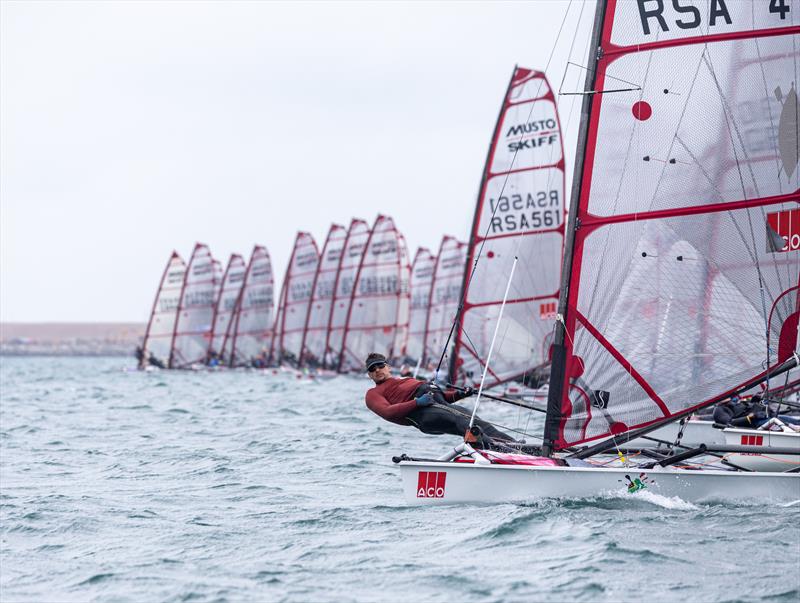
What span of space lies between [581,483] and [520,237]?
60.8 ft

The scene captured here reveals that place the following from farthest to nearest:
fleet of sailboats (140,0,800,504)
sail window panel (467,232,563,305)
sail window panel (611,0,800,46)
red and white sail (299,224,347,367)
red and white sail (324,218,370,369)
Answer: red and white sail (299,224,347,367) → red and white sail (324,218,370,369) → sail window panel (467,232,563,305) → sail window panel (611,0,800,46) → fleet of sailboats (140,0,800,504)

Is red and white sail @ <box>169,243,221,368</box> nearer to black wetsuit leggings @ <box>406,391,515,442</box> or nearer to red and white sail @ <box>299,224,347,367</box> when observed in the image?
red and white sail @ <box>299,224,347,367</box>

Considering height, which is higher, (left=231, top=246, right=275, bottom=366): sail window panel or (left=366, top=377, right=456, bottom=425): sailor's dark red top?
(left=231, top=246, right=275, bottom=366): sail window panel

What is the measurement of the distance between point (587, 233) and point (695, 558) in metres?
4.37

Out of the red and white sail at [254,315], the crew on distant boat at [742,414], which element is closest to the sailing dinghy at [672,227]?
the crew on distant boat at [742,414]

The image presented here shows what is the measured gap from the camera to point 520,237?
2977 cm

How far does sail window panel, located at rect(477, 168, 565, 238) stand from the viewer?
29984 millimetres

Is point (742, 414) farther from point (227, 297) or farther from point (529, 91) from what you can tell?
point (227, 297)

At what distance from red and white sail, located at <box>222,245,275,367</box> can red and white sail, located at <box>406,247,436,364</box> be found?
9.13 metres

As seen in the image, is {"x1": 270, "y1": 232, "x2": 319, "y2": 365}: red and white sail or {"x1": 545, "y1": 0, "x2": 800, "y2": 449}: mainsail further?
{"x1": 270, "y1": 232, "x2": 319, "y2": 365}: red and white sail

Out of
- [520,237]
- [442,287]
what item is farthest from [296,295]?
[520,237]

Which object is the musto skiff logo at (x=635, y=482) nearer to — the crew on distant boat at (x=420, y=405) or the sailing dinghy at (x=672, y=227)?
the sailing dinghy at (x=672, y=227)

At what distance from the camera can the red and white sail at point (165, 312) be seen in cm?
6994

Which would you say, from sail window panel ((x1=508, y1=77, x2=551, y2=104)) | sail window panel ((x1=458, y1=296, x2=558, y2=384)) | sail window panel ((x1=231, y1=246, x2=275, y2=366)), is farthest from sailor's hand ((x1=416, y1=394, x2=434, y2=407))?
sail window panel ((x1=231, y1=246, x2=275, y2=366))
